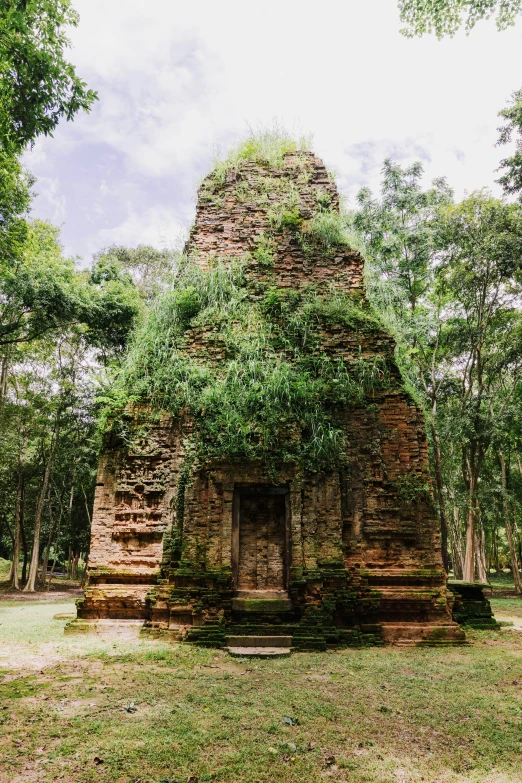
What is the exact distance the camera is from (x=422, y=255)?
16188 millimetres

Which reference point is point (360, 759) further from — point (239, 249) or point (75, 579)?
point (75, 579)

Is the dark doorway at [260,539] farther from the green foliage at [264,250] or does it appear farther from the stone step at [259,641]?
the green foliage at [264,250]

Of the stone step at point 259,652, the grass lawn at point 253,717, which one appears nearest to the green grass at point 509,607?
the grass lawn at point 253,717

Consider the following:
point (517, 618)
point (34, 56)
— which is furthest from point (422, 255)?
point (34, 56)

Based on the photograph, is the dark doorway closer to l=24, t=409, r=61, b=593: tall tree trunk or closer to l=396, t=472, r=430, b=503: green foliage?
l=396, t=472, r=430, b=503: green foliage

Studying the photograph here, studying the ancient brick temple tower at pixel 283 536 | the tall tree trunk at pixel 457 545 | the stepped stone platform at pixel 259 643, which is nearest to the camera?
the stepped stone platform at pixel 259 643

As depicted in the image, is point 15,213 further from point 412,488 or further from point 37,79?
point 412,488

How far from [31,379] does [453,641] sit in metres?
18.2

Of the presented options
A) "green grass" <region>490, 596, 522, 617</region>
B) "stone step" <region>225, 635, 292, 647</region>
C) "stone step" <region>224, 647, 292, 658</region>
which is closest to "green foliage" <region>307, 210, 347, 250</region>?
"stone step" <region>225, 635, 292, 647</region>

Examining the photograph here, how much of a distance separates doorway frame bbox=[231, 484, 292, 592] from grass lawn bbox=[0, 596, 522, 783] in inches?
61.0

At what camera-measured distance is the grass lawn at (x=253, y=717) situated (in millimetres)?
3430

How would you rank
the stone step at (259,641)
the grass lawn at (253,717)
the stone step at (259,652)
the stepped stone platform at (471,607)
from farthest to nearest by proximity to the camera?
the stepped stone platform at (471,607) < the stone step at (259,641) < the stone step at (259,652) < the grass lawn at (253,717)

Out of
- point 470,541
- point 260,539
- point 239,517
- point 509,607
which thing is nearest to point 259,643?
point 260,539

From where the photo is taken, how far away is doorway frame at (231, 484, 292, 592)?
27.8 feet
